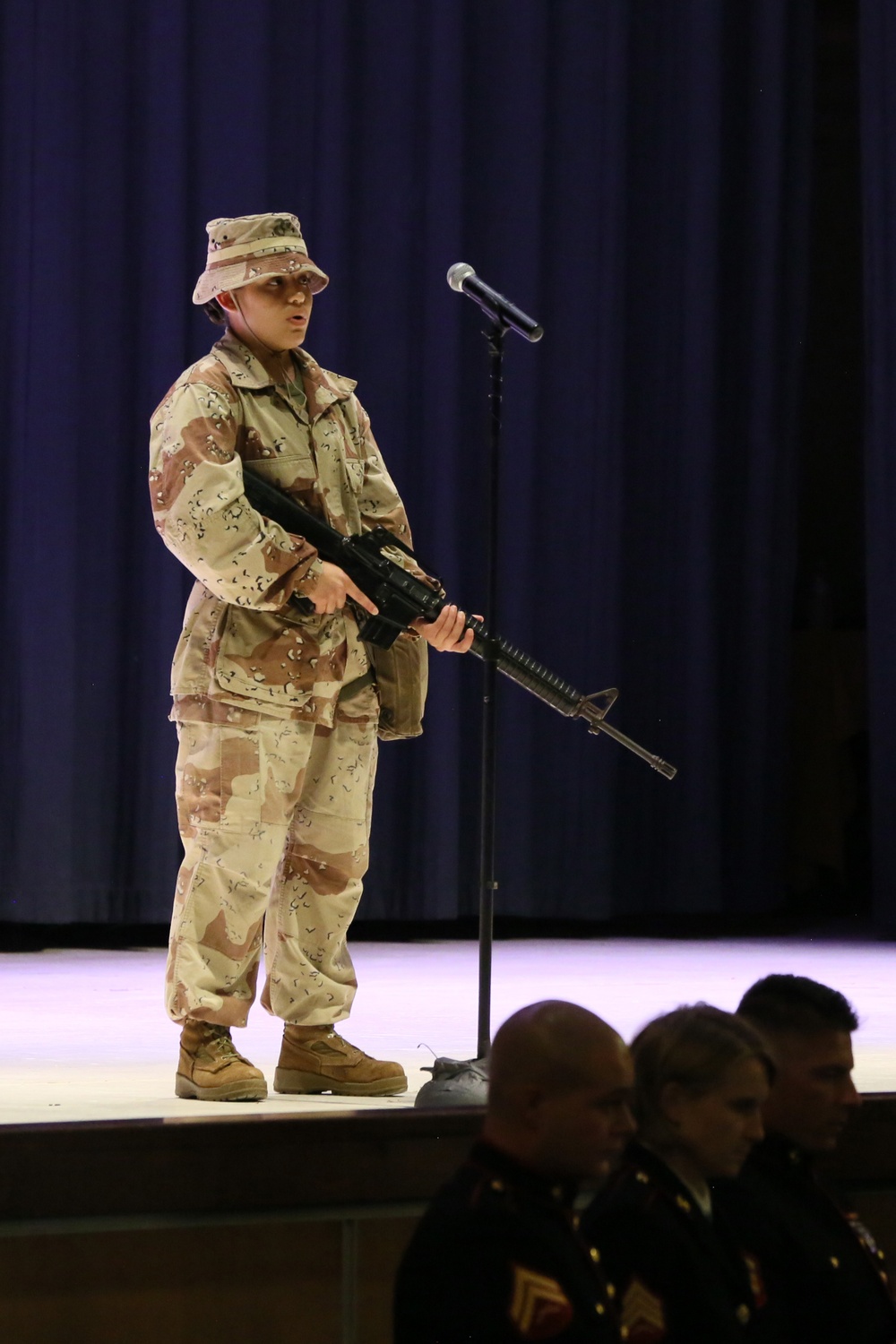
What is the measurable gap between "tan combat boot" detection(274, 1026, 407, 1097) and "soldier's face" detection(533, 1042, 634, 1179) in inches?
52.3

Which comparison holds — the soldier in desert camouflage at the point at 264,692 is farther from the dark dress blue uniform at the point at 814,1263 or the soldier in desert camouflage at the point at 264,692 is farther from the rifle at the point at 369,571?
the dark dress blue uniform at the point at 814,1263

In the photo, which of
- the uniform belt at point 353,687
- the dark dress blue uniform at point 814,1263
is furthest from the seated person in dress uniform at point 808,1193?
the uniform belt at point 353,687

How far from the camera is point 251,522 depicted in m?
2.40

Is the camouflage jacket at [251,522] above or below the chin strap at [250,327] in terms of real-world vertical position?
below

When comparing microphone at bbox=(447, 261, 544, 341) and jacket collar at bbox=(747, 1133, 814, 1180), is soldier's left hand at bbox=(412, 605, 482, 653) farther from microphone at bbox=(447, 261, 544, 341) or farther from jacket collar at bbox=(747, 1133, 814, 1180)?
jacket collar at bbox=(747, 1133, 814, 1180)

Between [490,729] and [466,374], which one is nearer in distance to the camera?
[490,729]

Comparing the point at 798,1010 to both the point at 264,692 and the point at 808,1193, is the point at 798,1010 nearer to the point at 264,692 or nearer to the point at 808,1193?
the point at 808,1193

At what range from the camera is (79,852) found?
4.49 m

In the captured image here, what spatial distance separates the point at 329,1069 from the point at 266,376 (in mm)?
973

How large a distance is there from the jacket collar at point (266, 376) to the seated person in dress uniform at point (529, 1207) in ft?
4.87

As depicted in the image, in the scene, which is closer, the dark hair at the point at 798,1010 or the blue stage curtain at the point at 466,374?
the dark hair at the point at 798,1010

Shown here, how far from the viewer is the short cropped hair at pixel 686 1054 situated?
1.26 metres

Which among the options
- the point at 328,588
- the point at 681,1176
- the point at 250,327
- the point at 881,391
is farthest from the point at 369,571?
the point at 881,391

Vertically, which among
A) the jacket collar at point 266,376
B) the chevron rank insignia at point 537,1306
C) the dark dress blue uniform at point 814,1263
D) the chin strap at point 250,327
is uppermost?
the chin strap at point 250,327
